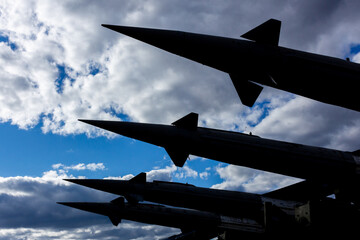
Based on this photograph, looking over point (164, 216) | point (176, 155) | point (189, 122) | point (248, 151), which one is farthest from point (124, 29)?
point (164, 216)

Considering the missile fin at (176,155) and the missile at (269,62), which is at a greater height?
the missile at (269,62)

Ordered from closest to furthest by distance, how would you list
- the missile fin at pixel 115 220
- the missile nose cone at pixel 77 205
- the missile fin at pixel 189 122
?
the missile fin at pixel 189 122 < the missile fin at pixel 115 220 < the missile nose cone at pixel 77 205

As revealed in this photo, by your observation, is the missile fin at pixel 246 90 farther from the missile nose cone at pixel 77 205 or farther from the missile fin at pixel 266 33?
the missile nose cone at pixel 77 205

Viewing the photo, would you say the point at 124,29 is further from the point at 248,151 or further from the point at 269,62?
Answer: the point at 248,151

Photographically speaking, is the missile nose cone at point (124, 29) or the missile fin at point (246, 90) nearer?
the missile nose cone at point (124, 29)

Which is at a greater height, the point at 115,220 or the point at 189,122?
the point at 189,122

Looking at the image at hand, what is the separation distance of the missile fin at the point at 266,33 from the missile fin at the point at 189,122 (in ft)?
11.3

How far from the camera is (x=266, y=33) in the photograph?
857cm

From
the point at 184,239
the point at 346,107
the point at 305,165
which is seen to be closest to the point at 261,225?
the point at 184,239

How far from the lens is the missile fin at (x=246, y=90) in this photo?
29.3ft

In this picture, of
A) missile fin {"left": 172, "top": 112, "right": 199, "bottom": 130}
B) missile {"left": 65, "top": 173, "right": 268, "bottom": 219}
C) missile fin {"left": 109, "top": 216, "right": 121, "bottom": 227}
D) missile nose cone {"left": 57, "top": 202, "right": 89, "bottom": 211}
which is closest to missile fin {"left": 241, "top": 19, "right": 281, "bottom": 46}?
missile fin {"left": 172, "top": 112, "right": 199, "bottom": 130}

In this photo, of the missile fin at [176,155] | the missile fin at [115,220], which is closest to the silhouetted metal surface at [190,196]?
the missile fin at [115,220]

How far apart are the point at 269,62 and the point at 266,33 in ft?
3.23

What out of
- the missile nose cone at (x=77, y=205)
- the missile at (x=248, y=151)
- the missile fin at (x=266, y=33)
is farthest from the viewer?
the missile nose cone at (x=77, y=205)
